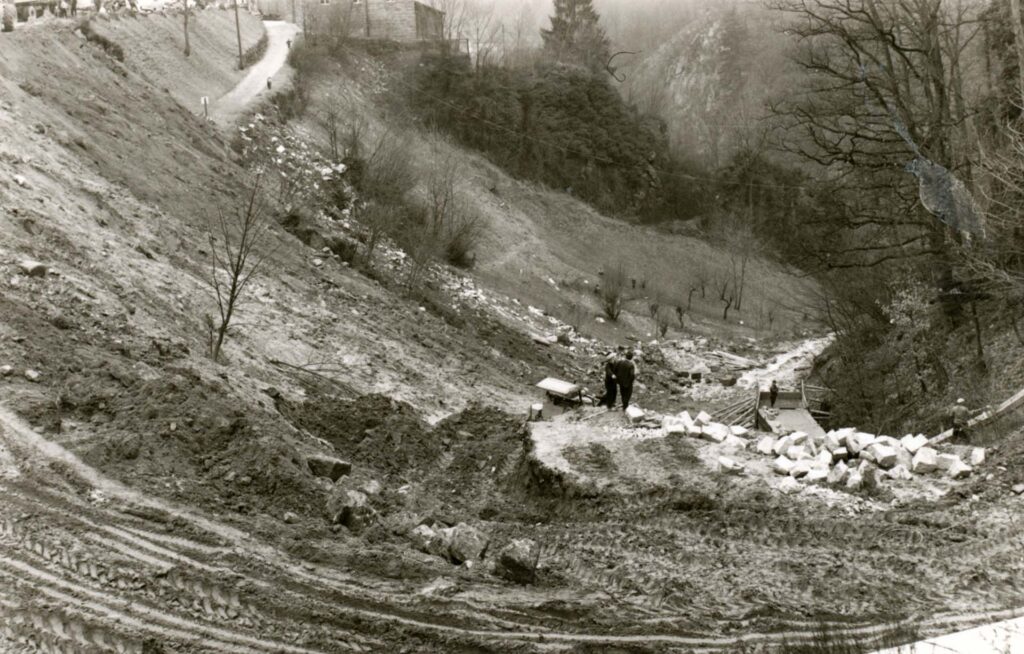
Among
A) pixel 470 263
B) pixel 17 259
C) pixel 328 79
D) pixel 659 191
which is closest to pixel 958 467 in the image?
pixel 17 259

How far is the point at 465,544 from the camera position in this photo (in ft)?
26.6

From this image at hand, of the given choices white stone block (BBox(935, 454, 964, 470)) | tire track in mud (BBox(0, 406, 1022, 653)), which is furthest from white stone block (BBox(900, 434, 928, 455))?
tire track in mud (BBox(0, 406, 1022, 653))

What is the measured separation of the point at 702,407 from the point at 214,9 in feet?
119

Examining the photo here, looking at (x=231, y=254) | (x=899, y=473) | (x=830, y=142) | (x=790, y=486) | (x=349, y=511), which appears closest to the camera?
(x=349, y=511)

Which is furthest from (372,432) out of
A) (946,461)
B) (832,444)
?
(946,461)

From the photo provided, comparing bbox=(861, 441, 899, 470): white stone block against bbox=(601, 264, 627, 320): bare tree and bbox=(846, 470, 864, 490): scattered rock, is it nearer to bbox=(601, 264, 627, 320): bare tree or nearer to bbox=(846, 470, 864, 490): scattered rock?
bbox=(846, 470, 864, 490): scattered rock

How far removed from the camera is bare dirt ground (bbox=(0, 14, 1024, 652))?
664cm

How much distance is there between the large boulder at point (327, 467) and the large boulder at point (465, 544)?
1.98 metres

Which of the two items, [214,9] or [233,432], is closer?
[233,432]

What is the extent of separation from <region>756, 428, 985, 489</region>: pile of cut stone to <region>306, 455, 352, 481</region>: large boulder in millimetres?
5193

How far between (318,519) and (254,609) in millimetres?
1747

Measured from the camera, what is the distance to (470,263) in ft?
103

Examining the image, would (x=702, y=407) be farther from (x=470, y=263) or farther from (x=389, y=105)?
(x=389, y=105)

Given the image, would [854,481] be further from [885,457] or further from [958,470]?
[958,470]
